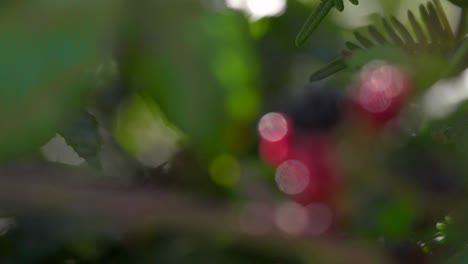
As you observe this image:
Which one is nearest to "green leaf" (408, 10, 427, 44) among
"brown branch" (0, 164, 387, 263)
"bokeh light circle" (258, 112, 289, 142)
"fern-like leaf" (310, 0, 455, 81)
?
"fern-like leaf" (310, 0, 455, 81)

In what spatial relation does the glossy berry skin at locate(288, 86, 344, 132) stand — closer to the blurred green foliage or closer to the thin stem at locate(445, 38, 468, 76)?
the blurred green foliage

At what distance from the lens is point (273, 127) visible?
76 centimetres

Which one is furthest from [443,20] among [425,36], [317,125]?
[317,125]

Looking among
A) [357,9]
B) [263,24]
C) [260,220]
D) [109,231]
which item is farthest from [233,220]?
[357,9]

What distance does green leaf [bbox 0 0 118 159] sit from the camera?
0.18 metres

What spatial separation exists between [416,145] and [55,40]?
429mm

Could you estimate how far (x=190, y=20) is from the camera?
216 mm

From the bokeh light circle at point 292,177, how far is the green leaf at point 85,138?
0.21 metres

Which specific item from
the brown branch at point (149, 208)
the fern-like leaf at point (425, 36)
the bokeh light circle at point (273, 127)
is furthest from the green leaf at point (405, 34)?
the bokeh light circle at point (273, 127)

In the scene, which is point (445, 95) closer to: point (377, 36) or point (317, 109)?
point (377, 36)

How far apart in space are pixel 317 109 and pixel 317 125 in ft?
0.06

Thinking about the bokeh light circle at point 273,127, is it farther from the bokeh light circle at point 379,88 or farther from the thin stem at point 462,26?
the thin stem at point 462,26

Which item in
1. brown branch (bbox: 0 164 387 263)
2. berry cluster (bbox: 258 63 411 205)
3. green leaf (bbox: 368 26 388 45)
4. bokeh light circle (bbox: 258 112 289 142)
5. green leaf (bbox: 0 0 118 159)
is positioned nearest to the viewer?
green leaf (bbox: 0 0 118 159)

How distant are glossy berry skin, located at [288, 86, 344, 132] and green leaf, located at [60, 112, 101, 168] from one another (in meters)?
0.31
